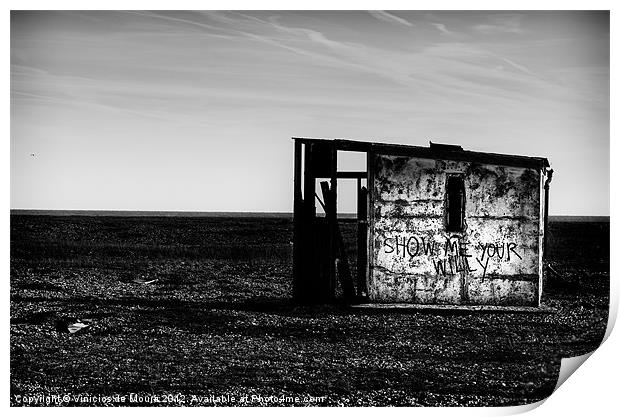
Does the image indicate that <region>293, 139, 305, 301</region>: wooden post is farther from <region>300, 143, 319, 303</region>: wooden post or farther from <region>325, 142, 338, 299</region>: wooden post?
<region>325, 142, 338, 299</region>: wooden post

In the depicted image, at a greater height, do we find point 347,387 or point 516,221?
point 516,221

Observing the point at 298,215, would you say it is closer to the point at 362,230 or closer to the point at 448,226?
the point at 362,230

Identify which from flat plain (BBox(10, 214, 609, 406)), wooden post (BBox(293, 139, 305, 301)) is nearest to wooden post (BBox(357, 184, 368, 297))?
wooden post (BBox(293, 139, 305, 301))

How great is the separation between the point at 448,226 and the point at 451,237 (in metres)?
0.21

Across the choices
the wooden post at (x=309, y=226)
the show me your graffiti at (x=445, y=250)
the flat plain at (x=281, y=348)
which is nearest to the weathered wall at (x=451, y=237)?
the show me your graffiti at (x=445, y=250)

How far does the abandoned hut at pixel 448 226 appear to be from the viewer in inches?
552

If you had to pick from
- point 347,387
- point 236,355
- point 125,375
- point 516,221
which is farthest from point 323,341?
point 516,221

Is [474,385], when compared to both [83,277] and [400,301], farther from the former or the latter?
[83,277]

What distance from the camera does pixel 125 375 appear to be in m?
10.2

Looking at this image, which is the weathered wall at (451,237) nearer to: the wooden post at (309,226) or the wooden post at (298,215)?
the wooden post at (309,226)

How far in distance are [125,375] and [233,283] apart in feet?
36.1

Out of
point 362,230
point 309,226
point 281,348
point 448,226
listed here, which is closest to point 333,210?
point 309,226

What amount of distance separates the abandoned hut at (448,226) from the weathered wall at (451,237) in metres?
0.02
